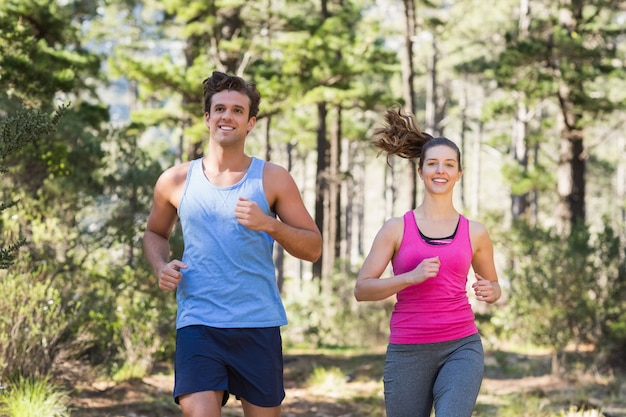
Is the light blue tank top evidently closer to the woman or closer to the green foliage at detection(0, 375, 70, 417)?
the woman

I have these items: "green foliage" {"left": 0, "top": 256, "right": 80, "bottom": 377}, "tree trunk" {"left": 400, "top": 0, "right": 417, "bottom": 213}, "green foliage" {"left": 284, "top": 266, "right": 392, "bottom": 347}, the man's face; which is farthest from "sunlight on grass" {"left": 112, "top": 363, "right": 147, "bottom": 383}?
"tree trunk" {"left": 400, "top": 0, "right": 417, "bottom": 213}

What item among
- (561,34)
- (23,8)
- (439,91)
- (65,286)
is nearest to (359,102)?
(561,34)

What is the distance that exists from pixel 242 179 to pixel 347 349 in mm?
12063

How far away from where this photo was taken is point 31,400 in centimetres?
637

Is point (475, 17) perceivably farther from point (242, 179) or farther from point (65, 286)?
point (242, 179)

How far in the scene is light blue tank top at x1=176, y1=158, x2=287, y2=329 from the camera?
12.5ft

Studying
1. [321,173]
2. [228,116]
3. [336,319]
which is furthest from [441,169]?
[321,173]

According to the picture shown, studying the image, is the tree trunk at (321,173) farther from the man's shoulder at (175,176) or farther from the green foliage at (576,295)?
the man's shoulder at (175,176)

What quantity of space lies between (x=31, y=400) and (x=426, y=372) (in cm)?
347

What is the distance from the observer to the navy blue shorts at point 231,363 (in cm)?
376

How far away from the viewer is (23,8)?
10359 millimetres

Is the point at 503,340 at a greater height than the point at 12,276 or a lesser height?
lesser

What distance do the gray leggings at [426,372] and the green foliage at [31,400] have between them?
3.02m

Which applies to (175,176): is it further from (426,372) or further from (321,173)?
(321,173)
